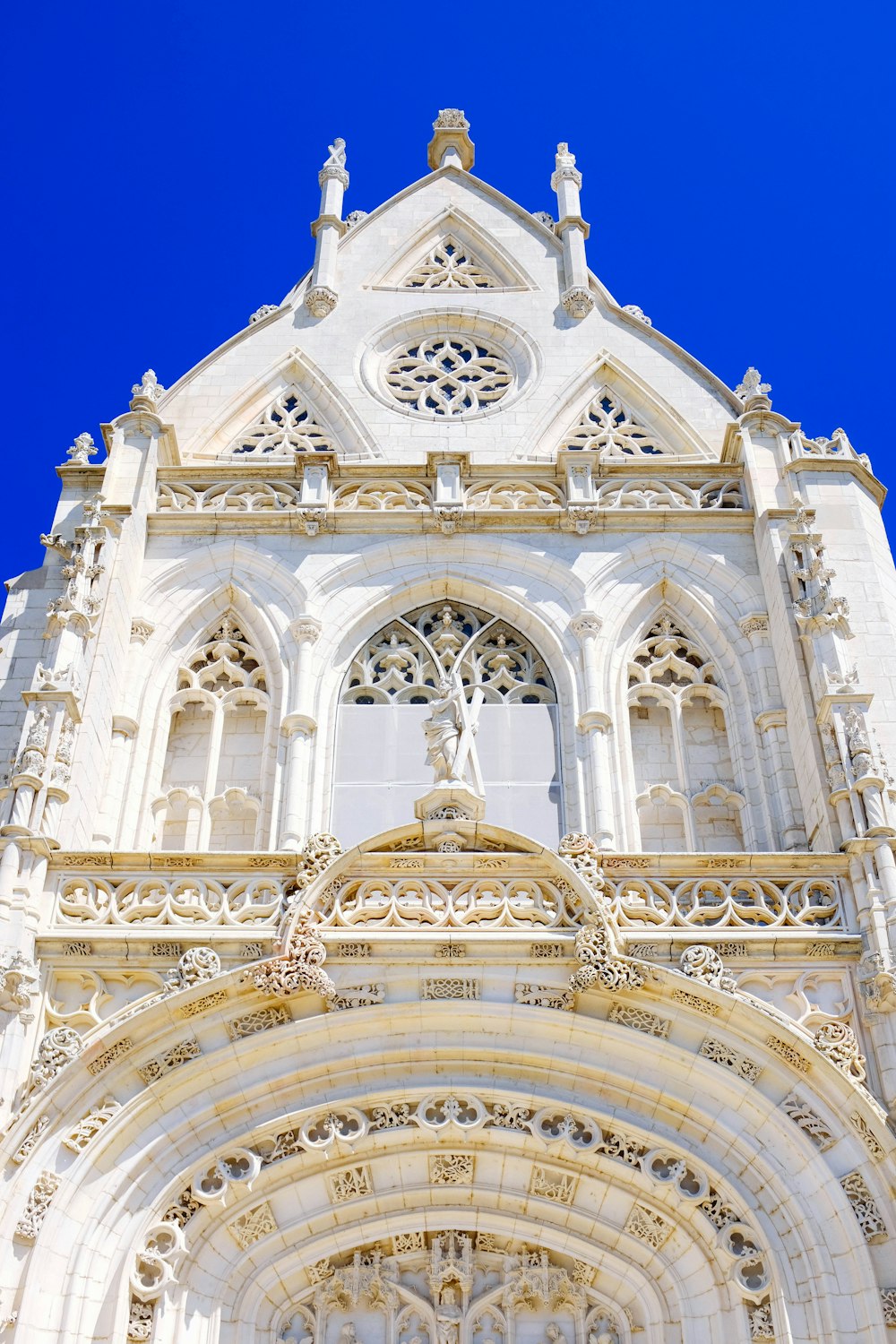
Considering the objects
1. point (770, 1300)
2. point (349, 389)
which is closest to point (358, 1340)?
point (770, 1300)

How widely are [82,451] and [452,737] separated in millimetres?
6721

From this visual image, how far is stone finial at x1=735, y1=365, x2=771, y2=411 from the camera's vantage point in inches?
741

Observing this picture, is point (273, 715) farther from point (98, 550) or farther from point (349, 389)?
point (349, 389)

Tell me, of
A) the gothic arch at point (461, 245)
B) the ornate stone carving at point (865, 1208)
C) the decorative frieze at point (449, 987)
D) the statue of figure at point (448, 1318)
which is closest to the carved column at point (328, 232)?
the gothic arch at point (461, 245)

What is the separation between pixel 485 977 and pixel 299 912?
172 cm

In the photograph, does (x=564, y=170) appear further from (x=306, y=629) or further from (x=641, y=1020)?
(x=641, y=1020)

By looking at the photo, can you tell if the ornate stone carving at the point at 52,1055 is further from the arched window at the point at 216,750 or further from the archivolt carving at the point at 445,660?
the archivolt carving at the point at 445,660

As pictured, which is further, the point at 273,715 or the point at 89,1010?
the point at 273,715

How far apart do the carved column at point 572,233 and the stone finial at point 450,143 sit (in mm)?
1744

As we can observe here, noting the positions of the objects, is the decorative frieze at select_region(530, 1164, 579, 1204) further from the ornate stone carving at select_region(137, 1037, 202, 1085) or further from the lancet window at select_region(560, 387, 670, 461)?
the lancet window at select_region(560, 387, 670, 461)

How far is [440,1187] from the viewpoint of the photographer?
12523mm

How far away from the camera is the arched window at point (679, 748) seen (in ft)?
51.7

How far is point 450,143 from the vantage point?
26453mm

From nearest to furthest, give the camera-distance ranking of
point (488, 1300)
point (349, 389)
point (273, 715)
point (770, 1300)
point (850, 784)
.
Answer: point (770, 1300)
point (488, 1300)
point (850, 784)
point (273, 715)
point (349, 389)
